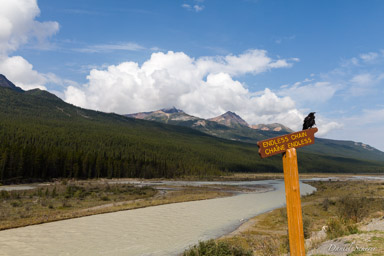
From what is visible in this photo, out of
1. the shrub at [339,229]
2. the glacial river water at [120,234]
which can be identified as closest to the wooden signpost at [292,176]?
the shrub at [339,229]

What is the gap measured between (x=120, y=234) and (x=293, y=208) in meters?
16.6

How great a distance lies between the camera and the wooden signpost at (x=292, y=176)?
7.63m

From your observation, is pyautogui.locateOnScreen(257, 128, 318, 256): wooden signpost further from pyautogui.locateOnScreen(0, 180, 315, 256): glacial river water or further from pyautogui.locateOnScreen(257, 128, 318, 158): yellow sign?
pyautogui.locateOnScreen(0, 180, 315, 256): glacial river water

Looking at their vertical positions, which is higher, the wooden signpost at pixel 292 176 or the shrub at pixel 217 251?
the wooden signpost at pixel 292 176

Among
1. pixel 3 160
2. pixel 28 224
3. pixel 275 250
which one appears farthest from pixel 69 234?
pixel 3 160

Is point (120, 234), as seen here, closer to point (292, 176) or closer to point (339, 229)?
point (339, 229)

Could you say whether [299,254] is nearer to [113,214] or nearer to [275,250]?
[275,250]

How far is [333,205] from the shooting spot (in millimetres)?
32844

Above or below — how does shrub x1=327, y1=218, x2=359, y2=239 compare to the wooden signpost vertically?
below

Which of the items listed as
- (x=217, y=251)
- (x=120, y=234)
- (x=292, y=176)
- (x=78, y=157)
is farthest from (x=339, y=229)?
(x=78, y=157)

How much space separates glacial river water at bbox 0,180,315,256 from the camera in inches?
655

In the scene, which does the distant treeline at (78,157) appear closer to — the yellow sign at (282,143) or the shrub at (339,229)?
the shrub at (339,229)

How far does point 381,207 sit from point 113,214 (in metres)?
28.6

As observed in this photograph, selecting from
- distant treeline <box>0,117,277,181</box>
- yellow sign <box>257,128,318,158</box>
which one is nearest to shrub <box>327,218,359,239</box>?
yellow sign <box>257,128,318,158</box>
